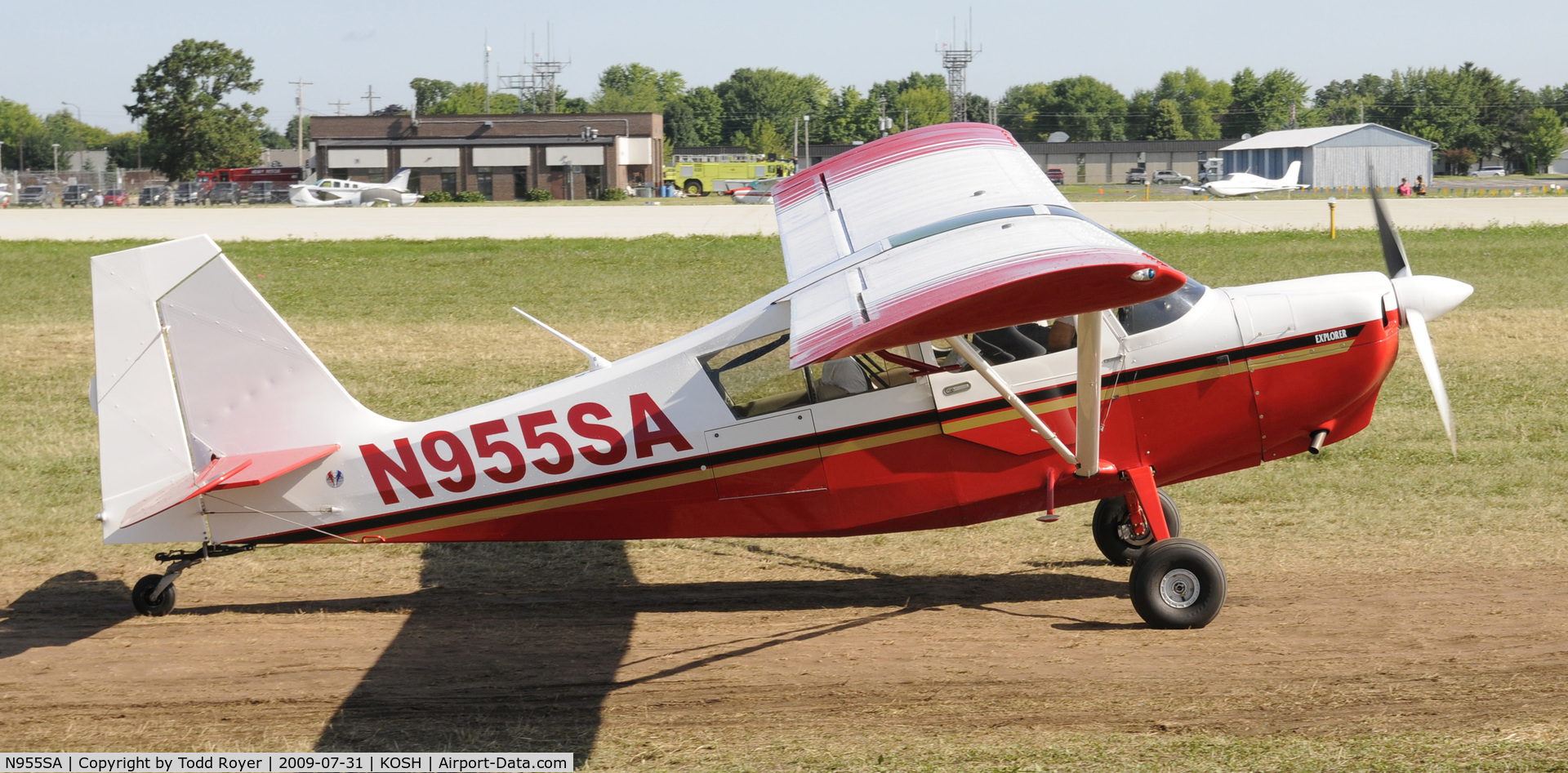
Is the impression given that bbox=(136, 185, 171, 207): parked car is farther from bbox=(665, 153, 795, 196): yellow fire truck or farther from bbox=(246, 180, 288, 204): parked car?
bbox=(665, 153, 795, 196): yellow fire truck

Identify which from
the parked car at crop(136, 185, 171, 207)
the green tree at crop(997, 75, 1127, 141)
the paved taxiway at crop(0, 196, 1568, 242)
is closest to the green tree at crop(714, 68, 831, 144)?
the green tree at crop(997, 75, 1127, 141)

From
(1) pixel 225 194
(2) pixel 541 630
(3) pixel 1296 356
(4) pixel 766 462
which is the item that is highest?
(1) pixel 225 194

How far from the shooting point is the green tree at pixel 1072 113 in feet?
498

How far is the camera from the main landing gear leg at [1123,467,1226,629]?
7023mm

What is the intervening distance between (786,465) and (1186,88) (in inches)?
7704

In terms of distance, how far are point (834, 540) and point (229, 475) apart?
14.9 feet

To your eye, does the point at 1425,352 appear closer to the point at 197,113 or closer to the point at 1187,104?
the point at 197,113

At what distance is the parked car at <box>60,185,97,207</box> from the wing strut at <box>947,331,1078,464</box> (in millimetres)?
69107

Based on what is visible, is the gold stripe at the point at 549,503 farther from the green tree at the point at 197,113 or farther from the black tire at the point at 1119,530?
the green tree at the point at 197,113

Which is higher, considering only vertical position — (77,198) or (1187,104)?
(1187,104)

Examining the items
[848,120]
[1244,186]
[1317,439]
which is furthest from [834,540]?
[848,120]

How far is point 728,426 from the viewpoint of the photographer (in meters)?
7.01

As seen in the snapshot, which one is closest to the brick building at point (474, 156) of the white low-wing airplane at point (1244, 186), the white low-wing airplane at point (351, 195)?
the white low-wing airplane at point (351, 195)

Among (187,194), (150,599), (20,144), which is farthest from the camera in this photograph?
(20,144)
